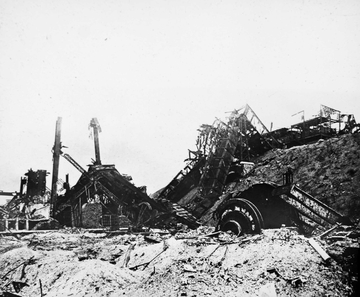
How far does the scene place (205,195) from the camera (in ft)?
54.8

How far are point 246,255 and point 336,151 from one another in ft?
36.0

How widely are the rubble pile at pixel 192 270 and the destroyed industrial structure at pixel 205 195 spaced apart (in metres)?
1.12

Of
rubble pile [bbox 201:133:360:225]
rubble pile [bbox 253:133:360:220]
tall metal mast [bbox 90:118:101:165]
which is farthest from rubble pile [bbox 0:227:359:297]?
tall metal mast [bbox 90:118:101:165]

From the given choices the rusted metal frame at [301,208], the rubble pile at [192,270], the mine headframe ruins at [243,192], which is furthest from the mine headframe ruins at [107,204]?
the rubble pile at [192,270]

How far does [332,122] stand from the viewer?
68.0ft

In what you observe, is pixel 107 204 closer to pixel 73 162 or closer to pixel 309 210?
pixel 73 162

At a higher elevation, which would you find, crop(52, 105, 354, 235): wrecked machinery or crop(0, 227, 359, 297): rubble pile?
crop(52, 105, 354, 235): wrecked machinery

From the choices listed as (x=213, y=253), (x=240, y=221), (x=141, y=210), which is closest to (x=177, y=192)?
(x=141, y=210)

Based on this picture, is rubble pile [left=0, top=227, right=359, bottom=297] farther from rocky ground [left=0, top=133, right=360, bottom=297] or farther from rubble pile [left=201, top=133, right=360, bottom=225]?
rubble pile [left=201, top=133, right=360, bottom=225]

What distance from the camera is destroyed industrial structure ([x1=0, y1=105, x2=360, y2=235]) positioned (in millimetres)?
9469

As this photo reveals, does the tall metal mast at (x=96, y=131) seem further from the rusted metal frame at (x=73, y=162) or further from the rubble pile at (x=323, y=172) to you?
the rubble pile at (x=323, y=172)

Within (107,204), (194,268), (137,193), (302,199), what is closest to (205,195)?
(137,193)

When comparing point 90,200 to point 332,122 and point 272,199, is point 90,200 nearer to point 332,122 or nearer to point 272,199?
point 272,199

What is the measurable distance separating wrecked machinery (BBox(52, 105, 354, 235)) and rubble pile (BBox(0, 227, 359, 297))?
1002mm
